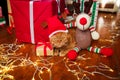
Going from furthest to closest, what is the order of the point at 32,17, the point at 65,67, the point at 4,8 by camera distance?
the point at 4,8, the point at 32,17, the point at 65,67

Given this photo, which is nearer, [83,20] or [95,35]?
[83,20]

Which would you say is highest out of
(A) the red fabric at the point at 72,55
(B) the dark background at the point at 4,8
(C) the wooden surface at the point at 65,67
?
(B) the dark background at the point at 4,8

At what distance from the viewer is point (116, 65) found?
1.08 meters

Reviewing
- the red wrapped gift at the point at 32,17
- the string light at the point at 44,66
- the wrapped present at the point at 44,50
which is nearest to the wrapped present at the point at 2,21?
the red wrapped gift at the point at 32,17

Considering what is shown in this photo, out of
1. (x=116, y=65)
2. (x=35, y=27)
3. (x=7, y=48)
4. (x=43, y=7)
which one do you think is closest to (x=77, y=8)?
(x=43, y=7)

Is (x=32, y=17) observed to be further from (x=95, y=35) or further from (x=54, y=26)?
(x=95, y=35)

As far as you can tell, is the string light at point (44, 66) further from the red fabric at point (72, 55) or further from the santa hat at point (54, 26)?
the santa hat at point (54, 26)

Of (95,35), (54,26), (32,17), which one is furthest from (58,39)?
(95,35)

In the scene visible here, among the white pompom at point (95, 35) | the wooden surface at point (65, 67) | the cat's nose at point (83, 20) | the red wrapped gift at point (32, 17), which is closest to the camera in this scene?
the wooden surface at point (65, 67)

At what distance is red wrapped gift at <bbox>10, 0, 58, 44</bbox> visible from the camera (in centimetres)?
122

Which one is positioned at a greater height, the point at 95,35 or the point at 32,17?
the point at 32,17

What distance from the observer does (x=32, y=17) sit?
1.27 meters

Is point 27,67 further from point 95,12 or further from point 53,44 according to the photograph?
point 95,12

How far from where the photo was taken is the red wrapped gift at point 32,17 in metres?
1.22
